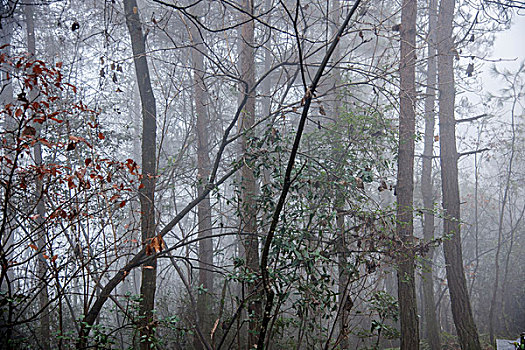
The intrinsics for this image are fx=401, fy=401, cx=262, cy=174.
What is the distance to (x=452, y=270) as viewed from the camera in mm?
7262

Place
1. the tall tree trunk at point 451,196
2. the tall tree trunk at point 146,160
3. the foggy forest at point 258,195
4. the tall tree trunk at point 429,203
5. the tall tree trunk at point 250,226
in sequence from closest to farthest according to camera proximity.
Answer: the foggy forest at point 258,195, the tall tree trunk at point 250,226, the tall tree trunk at point 146,160, the tall tree trunk at point 451,196, the tall tree trunk at point 429,203

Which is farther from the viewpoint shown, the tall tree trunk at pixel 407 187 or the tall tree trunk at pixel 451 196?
the tall tree trunk at pixel 451 196

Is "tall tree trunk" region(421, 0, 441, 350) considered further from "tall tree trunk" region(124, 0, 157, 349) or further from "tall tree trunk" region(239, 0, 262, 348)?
"tall tree trunk" region(124, 0, 157, 349)

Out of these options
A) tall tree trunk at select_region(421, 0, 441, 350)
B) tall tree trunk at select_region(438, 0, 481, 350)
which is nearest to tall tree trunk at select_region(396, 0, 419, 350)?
tall tree trunk at select_region(438, 0, 481, 350)

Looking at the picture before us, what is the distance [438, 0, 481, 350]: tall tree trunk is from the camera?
7066 millimetres

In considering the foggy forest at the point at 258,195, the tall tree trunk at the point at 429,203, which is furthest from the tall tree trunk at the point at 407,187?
the tall tree trunk at the point at 429,203

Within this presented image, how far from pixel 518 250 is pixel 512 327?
250cm

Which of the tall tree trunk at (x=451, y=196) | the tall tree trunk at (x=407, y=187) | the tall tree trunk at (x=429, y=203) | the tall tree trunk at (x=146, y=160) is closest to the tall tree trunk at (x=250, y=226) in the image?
the tall tree trunk at (x=146, y=160)

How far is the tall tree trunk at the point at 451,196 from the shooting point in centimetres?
707

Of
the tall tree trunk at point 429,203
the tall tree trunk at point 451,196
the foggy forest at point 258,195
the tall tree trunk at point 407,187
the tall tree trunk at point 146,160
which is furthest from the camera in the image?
the tall tree trunk at point 429,203

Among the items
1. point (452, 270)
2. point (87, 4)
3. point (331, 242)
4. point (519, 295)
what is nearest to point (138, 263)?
point (331, 242)

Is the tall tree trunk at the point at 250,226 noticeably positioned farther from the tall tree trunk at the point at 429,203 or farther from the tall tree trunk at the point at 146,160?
the tall tree trunk at the point at 429,203

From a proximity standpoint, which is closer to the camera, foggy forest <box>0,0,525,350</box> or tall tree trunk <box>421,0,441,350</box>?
foggy forest <box>0,0,525,350</box>

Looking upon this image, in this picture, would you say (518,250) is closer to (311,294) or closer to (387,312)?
(387,312)
